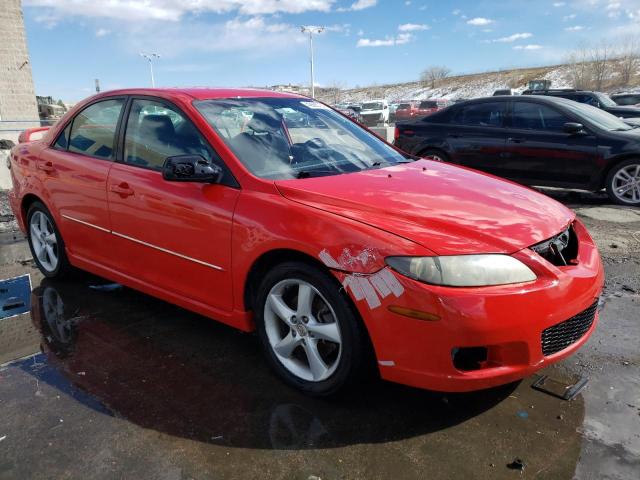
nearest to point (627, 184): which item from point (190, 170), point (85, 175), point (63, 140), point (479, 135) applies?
point (479, 135)

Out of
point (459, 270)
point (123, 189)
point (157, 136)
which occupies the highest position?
point (157, 136)

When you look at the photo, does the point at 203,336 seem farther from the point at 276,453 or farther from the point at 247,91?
the point at 247,91

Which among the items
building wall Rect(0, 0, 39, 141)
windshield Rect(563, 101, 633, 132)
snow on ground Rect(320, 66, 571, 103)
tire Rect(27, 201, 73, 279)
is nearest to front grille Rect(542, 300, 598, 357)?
tire Rect(27, 201, 73, 279)

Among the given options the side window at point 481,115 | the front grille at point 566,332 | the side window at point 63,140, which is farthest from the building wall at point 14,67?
the front grille at point 566,332

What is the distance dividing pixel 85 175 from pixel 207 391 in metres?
1.99

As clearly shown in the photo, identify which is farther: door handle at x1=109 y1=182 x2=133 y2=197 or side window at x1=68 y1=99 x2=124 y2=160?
A: side window at x1=68 y1=99 x2=124 y2=160

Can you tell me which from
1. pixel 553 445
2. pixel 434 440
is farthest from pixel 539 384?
pixel 434 440

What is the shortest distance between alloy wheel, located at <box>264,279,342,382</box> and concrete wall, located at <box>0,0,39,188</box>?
23.1m

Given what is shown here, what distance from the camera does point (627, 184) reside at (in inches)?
292

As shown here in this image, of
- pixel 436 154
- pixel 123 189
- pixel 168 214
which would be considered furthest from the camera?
pixel 436 154

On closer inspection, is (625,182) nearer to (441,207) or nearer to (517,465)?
(441,207)

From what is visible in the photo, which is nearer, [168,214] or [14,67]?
[168,214]

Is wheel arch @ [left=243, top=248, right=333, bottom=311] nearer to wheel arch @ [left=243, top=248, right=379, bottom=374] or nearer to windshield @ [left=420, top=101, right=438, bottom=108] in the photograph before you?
wheel arch @ [left=243, top=248, right=379, bottom=374]

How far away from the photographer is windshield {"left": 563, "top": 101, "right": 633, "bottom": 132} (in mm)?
7703
